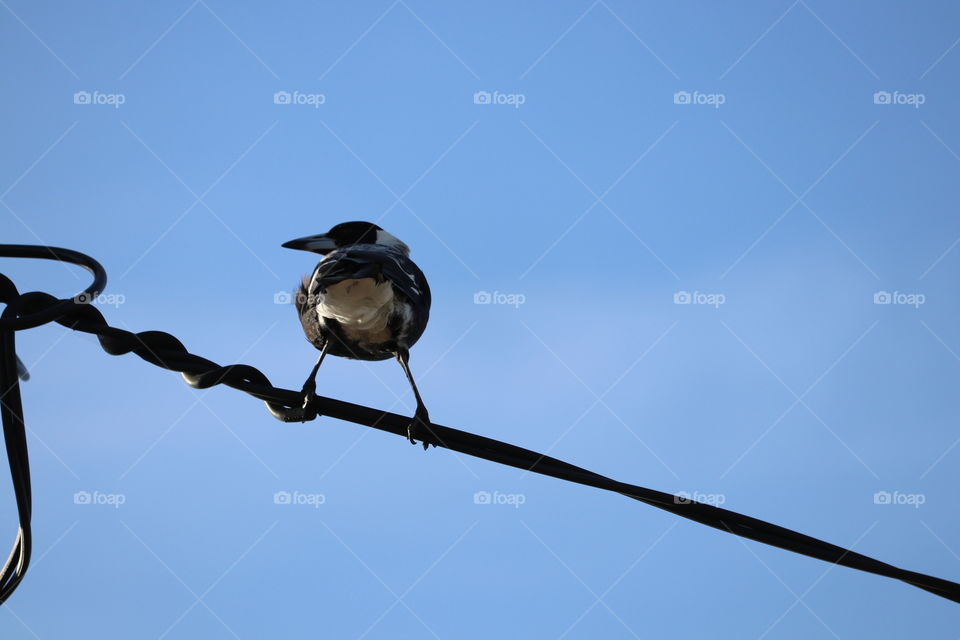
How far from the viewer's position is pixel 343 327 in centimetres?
562

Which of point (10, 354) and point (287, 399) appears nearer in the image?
point (10, 354)

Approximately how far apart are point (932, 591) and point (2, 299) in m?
3.27

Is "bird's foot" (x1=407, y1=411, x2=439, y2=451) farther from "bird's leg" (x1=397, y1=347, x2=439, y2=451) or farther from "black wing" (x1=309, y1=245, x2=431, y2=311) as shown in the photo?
"black wing" (x1=309, y1=245, x2=431, y2=311)

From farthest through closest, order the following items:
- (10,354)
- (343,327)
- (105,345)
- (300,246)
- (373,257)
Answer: (343,327)
(300,246)
(373,257)
(105,345)
(10,354)

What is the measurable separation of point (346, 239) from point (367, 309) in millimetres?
1185

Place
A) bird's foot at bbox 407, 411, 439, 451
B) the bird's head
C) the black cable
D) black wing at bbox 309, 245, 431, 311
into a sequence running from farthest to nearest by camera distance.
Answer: the bird's head
black wing at bbox 309, 245, 431, 311
bird's foot at bbox 407, 411, 439, 451
the black cable

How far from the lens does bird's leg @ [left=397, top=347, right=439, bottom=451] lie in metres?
3.22

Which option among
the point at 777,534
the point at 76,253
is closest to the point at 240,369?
the point at 76,253

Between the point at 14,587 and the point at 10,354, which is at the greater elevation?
the point at 10,354

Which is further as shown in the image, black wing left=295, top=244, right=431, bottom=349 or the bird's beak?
the bird's beak

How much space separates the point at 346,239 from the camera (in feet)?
20.9

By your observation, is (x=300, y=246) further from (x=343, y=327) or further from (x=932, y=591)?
(x=932, y=591)

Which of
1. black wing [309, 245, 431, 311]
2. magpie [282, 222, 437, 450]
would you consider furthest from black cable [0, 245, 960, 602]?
magpie [282, 222, 437, 450]

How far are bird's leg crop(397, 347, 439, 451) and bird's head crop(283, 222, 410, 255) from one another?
852 mm
